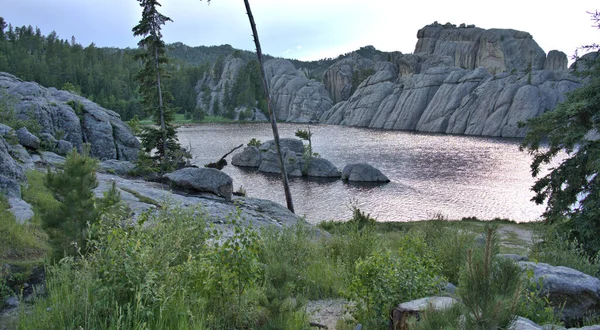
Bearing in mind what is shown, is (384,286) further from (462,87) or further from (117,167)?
(462,87)

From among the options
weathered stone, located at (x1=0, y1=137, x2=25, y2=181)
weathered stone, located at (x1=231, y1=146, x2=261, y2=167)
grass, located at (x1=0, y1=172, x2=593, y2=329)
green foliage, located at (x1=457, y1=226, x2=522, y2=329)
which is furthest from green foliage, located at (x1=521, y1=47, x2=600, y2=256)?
weathered stone, located at (x1=231, y1=146, x2=261, y2=167)

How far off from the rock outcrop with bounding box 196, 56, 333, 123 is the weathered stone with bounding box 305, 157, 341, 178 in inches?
3777

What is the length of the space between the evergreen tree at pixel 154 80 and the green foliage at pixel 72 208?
2260 centimetres

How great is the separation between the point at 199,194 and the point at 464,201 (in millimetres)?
22329

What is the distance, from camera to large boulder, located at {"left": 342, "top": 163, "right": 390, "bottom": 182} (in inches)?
1572

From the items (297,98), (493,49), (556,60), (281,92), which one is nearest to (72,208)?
(297,98)

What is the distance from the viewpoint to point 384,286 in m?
5.47

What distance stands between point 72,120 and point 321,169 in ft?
82.9

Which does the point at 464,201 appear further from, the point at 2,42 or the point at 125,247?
the point at 2,42

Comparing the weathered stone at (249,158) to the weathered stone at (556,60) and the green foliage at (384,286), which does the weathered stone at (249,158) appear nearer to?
the green foliage at (384,286)

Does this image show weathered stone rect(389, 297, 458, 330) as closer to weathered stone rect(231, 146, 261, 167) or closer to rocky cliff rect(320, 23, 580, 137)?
weathered stone rect(231, 146, 261, 167)

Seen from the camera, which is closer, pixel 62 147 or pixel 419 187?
pixel 62 147

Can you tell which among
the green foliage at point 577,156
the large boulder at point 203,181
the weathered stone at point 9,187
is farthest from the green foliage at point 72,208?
the green foliage at point 577,156

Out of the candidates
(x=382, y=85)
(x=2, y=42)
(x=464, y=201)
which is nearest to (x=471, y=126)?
Answer: (x=382, y=85)
